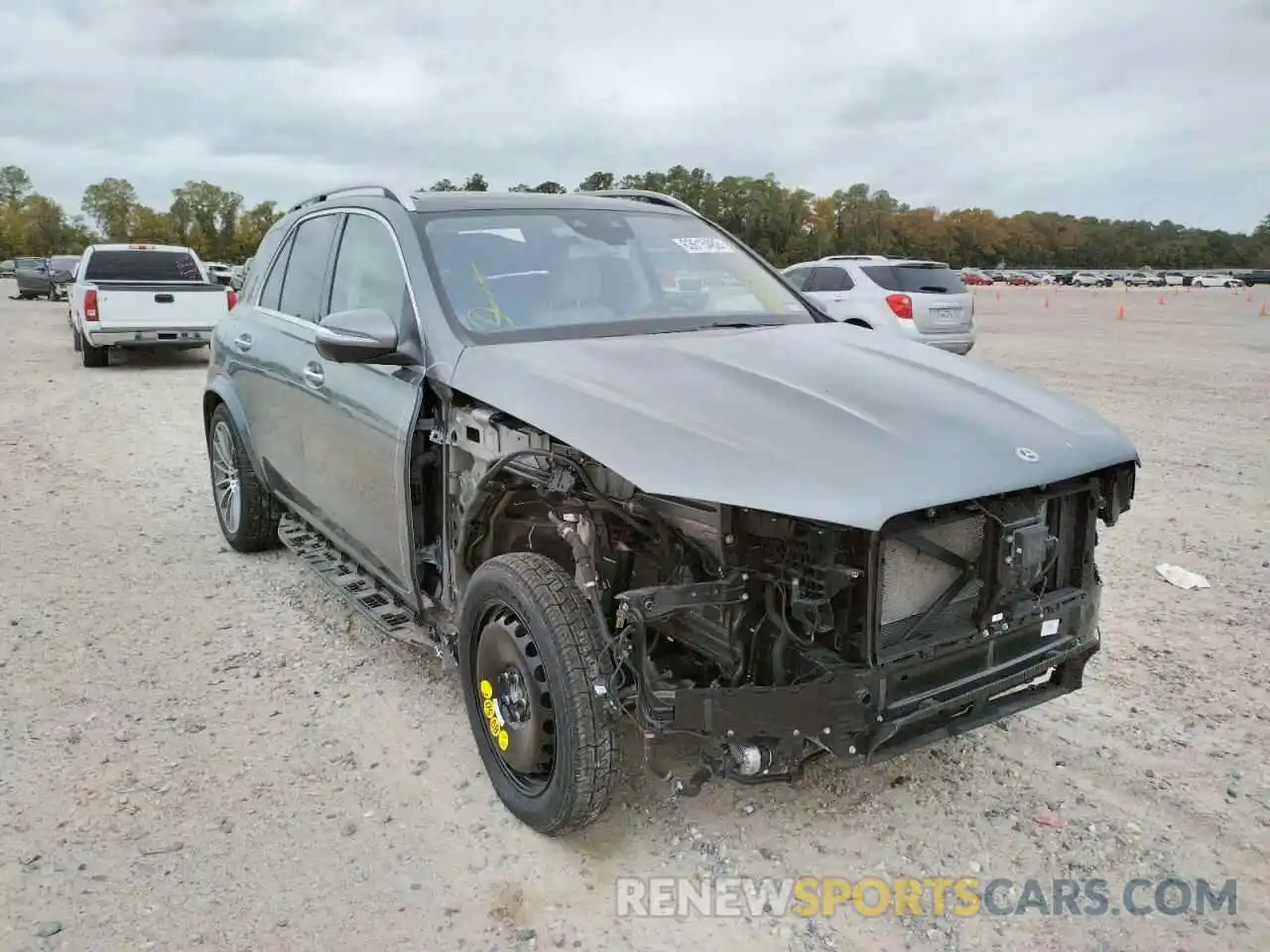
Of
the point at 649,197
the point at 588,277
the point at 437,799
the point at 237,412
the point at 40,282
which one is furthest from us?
the point at 40,282

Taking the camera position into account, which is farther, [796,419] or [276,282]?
[276,282]

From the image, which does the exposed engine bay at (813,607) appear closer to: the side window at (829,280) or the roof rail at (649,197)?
the roof rail at (649,197)

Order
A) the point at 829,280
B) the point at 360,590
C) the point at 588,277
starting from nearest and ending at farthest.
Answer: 1. the point at 588,277
2. the point at 360,590
3. the point at 829,280

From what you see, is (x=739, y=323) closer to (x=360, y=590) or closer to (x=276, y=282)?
(x=360, y=590)

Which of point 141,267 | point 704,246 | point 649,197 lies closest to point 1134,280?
point 141,267

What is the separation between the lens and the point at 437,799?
3.34 metres

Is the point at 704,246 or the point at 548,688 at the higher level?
the point at 704,246

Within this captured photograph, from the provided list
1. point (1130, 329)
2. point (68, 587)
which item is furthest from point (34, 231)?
point (68, 587)

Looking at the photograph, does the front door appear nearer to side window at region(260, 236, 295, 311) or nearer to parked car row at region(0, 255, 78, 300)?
side window at region(260, 236, 295, 311)

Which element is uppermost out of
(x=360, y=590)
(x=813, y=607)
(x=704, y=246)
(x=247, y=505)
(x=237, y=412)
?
(x=704, y=246)

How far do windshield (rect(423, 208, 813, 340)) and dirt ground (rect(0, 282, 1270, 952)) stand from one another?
5.23 feet

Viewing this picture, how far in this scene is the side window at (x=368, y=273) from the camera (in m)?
3.79

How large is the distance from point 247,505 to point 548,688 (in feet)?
10.8

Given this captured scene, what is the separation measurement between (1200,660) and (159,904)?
405 cm
